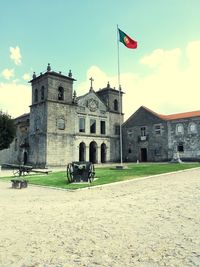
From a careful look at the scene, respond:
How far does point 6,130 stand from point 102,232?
3135 centimetres

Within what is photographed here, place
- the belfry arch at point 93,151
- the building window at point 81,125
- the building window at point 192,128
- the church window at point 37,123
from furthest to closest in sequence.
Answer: the belfry arch at point 93,151 < the building window at point 81,125 < the building window at point 192,128 < the church window at point 37,123

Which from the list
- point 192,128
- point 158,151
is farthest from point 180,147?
point 158,151

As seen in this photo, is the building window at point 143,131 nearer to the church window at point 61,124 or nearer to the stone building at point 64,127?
the stone building at point 64,127

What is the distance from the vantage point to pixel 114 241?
4.85 meters

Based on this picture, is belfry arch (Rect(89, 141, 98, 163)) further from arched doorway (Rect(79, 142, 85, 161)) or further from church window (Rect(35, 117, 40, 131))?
church window (Rect(35, 117, 40, 131))

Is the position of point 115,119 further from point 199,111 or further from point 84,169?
point 84,169

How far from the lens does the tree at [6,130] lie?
110 ft

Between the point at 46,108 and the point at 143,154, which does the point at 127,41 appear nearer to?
the point at 46,108

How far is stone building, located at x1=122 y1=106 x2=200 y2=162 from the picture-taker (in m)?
35.1

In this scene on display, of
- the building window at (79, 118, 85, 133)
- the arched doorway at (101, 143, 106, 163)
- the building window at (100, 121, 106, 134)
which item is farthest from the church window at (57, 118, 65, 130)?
the arched doorway at (101, 143, 106, 163)

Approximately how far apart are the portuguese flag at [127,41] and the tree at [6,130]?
62.8ft

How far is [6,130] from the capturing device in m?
34.1

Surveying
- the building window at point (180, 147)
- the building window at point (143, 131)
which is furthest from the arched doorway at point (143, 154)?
the building window at point (180, 147)

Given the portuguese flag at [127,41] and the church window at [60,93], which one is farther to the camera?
the church window at [60,93]
